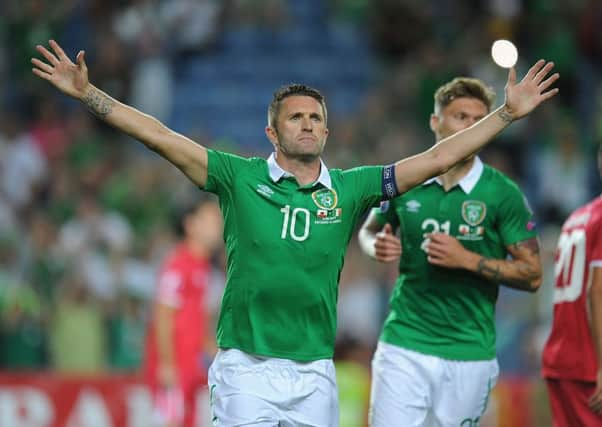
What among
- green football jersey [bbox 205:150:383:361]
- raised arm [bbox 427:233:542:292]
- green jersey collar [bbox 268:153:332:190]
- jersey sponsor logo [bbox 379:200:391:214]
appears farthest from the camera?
jersey sponsor logo [bbox 379:200:391:214]

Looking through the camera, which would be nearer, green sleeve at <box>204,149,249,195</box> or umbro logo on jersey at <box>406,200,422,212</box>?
green sleeve at <box>204,149,249,195</box>

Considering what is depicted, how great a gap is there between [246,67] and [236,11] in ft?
2.43

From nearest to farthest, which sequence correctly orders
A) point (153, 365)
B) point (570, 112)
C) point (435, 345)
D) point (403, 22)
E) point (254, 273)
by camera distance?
point (254, 273)
point (435, 345)
point (153, 365)
point (570, 112)
point (403, 22)

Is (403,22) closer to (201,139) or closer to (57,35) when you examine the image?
(201,139)

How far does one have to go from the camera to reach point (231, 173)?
637cm

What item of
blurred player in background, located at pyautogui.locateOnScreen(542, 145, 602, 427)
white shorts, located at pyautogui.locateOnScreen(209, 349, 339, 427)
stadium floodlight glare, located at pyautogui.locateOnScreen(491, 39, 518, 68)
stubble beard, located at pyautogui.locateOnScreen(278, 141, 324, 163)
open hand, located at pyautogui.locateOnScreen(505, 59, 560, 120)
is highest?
stadium floodlight glare, located at pyautogui.locateOnScreen(491, 39, 518, 68)

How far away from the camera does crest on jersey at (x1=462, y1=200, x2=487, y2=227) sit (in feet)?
23.5

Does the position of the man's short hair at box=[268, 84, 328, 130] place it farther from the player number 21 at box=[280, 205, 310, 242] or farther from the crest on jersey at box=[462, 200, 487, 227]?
the crest on jersey at box=[462, 200, 487, 227]

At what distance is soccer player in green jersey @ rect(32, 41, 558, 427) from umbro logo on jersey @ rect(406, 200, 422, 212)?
823 mm

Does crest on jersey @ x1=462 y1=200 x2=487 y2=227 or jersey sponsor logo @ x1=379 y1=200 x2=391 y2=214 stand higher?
jersey sponsor logo @ x1=379 y1=200 x2=391 y2=214

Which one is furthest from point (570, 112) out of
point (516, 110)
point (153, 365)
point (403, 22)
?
point (516, 110)

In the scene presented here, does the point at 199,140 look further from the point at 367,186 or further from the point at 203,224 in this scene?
the point at 367,186

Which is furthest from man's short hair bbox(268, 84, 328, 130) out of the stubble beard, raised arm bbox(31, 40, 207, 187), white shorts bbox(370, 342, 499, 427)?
white shorts bbox(370, 342, 499, 427)

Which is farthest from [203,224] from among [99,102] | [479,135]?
[479,135]
